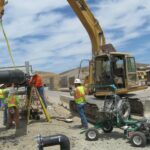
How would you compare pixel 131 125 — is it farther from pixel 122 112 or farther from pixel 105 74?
pixel 105 74

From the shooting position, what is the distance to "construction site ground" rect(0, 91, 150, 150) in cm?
1131

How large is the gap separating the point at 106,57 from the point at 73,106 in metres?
2.99

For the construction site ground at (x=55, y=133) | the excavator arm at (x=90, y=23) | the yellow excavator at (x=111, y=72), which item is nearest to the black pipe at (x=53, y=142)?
the construction site ground at (x=55, y=133)

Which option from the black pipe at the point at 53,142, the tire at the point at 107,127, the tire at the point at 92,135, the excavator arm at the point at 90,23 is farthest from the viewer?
the excavator arm at the point at 90,23

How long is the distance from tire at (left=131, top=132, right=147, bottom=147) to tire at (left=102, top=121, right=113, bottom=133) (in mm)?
1728

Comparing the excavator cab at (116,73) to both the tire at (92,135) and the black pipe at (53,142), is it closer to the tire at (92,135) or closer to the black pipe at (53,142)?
the tire at (92,135)

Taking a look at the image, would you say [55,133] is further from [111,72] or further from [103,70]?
[103,70]

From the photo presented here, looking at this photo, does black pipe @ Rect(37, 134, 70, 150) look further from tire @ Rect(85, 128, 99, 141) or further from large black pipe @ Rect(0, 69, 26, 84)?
tire @ Rect(85, 128, 99, 141)

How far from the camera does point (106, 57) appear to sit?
1838 cm

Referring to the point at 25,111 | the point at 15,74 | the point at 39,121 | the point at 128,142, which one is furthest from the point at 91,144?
the point at 25,111

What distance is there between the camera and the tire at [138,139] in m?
10.9

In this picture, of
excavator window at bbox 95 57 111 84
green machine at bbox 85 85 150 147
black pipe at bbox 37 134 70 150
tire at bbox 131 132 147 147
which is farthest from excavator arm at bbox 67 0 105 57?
black pipe at bbox 37 134 70 150

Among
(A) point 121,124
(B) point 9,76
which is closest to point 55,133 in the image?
(A) point 121,124

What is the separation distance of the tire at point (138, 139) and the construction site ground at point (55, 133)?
0.14 m
